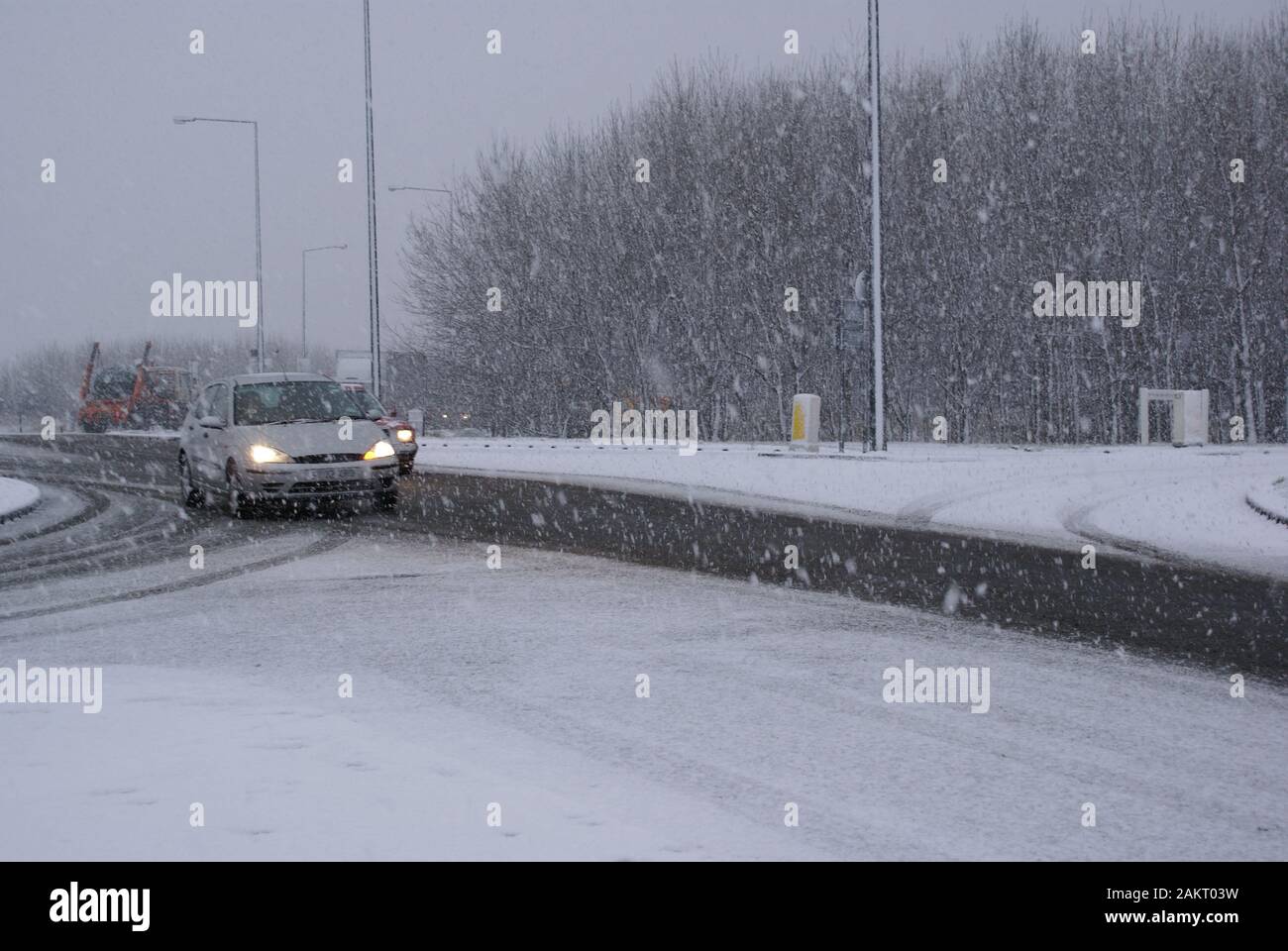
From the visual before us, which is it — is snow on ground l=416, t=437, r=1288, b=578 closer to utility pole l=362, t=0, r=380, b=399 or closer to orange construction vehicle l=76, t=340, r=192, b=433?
utility pole l=362, t=0, r=380, b=399

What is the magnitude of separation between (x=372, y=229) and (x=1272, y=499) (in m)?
27.5

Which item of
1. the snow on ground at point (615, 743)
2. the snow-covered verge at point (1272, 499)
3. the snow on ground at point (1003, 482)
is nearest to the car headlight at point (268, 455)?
the snow on ground at point (1003, 482)

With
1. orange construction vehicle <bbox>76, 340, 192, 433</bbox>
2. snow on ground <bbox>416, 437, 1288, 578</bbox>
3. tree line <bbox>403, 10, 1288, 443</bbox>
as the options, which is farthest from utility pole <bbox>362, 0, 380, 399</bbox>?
orange construction vehicle <bbox>76, 340, 192, 433</bbox>

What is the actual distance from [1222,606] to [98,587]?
29.1 feet

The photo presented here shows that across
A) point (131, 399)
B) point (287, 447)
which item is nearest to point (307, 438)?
point (287, 447)

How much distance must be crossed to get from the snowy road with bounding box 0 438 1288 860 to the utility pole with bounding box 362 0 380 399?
2741cm

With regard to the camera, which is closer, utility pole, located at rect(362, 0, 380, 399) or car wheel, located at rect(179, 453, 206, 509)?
car wheel, located at rect(179, 453, 206, 509)

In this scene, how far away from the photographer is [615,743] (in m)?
6.02

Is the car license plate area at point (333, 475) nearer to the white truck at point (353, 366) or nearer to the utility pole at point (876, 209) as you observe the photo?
the utility pole at point (876, 209)

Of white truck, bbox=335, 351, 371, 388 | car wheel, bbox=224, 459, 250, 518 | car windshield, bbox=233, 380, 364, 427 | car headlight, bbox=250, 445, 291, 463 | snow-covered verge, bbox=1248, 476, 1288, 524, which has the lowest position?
snow-covered verge, bbox=1248, 476, 1288, 524

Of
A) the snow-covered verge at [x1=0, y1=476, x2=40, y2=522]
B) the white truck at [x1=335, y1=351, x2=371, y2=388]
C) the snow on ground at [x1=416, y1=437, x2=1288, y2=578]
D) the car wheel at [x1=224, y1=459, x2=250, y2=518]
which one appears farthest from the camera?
the white truck at [x1=335, y1=351, x2=371, y2=388]

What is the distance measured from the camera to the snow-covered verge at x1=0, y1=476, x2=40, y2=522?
18.0 m

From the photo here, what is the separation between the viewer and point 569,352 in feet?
165

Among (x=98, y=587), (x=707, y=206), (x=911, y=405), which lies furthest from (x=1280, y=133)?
(x=98, y=587)
